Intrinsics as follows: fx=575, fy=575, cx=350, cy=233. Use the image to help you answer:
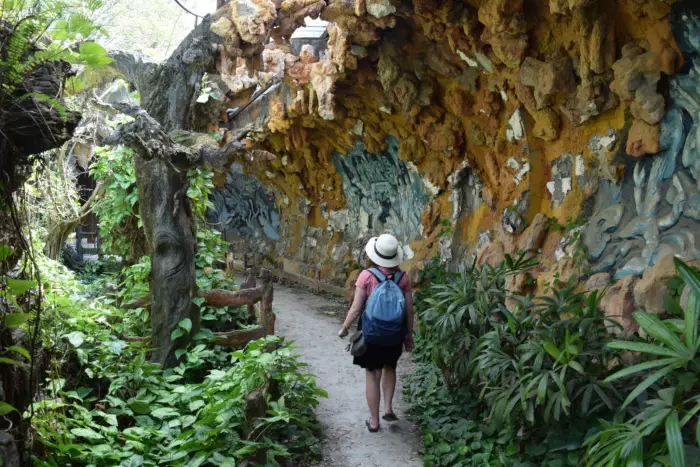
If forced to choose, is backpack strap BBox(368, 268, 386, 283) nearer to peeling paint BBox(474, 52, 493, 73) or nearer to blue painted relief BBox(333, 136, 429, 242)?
peeling paint BBox(474, 52, 493, 73)

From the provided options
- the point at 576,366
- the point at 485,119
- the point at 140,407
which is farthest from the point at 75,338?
the point at 485,119

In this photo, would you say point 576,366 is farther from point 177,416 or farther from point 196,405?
point 177,416

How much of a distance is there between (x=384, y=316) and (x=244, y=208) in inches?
666

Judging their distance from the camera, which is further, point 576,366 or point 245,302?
point 245,302

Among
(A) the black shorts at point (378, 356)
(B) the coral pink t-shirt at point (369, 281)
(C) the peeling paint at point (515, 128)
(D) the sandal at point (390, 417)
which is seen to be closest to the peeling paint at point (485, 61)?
(C) the peeling paint at point (515, 128)

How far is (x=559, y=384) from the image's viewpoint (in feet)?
11.2

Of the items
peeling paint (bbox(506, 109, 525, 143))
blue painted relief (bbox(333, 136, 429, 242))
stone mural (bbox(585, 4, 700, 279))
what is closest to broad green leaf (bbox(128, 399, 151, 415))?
stone mural (bbox(585, 4, 700, 279))

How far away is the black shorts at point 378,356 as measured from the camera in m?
4.38

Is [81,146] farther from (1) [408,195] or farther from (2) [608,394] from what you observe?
(2) [608,394]

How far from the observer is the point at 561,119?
20.5ft

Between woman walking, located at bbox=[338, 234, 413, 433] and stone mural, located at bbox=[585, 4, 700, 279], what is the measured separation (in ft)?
6.51

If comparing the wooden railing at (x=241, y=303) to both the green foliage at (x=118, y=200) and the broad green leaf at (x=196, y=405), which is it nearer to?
the broad green leaf at (x=196, y=405)

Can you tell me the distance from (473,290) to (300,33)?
315 inches

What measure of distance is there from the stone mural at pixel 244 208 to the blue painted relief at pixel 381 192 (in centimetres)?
547
